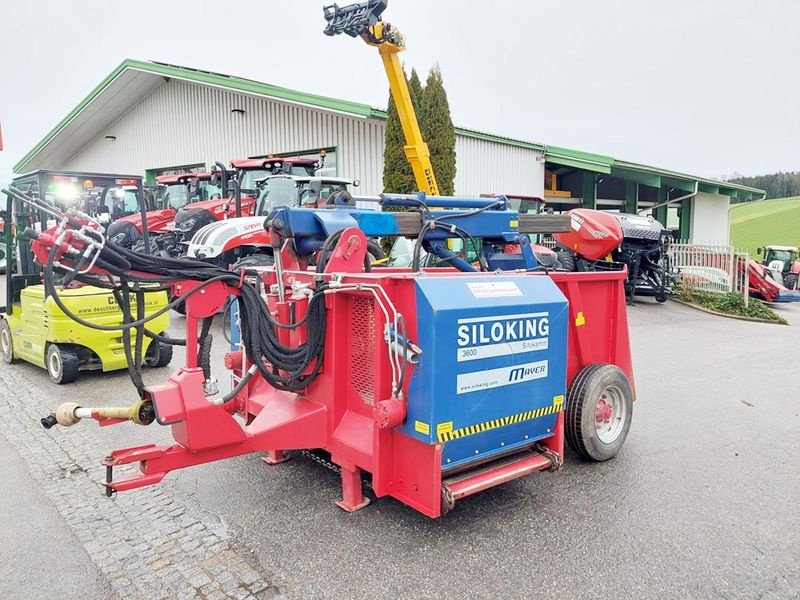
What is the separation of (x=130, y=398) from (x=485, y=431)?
4.20 m

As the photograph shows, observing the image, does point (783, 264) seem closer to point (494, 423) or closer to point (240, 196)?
point (240, 196)

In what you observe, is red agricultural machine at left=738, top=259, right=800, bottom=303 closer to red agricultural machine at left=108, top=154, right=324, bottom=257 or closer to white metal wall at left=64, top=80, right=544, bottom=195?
white metal wall at left=64, top=80, right=544, bottom=195

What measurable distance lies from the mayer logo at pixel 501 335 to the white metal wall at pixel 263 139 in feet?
39.7

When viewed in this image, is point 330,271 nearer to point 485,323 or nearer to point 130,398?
point 485,323

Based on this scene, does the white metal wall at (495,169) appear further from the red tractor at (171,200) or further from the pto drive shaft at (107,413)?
the pto drive shaft at (107,413)

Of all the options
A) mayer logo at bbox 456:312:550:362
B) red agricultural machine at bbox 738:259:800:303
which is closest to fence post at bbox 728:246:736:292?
red agricultural machine at bbox 738:259:800:303

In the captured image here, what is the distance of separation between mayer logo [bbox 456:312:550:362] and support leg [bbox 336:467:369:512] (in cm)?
100

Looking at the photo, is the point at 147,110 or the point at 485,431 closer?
the point at 485,431

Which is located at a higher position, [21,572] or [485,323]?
[485,323]

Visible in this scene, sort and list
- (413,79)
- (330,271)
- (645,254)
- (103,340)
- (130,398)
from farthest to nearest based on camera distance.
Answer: (413,79), (645,254), (103,340), (130,398), (330,271)

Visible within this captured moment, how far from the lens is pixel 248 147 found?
61.2ft

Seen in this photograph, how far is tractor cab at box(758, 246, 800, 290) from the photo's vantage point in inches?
718

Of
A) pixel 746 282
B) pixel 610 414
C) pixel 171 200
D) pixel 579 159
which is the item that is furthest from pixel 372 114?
pixel 610 414

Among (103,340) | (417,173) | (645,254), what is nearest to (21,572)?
(103,340)
